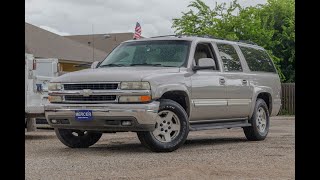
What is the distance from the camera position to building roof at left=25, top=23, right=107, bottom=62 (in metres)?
38.4

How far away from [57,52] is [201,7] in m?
9.80

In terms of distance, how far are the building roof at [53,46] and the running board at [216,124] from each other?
26000 millimetres

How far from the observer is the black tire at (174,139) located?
930cm

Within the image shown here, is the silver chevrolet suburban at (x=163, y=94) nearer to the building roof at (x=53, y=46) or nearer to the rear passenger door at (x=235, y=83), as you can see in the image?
the rear passenger door at (x=235, y=83)

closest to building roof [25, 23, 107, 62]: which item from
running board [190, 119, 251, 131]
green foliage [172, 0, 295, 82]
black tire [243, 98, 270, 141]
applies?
green foliage [172, 0, 295, 82]

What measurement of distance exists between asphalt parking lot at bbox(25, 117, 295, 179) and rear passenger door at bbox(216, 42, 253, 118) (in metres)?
0.63

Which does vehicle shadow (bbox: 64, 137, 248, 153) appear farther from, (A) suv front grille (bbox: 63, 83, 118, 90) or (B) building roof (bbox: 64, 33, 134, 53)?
(B) building roof (bbox: 64, 33, 134, 53)

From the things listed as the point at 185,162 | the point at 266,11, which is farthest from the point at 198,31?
the point at 185,162

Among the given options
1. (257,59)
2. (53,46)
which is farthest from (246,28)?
(257,59)

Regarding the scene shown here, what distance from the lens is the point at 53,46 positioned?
135 feet

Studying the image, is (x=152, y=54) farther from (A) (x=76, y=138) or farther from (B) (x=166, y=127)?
(A) (x=76, y=138)

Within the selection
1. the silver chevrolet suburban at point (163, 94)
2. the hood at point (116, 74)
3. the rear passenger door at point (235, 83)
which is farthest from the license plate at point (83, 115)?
the rear passenger door at point (235, 83)

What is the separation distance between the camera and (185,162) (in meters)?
8.19
